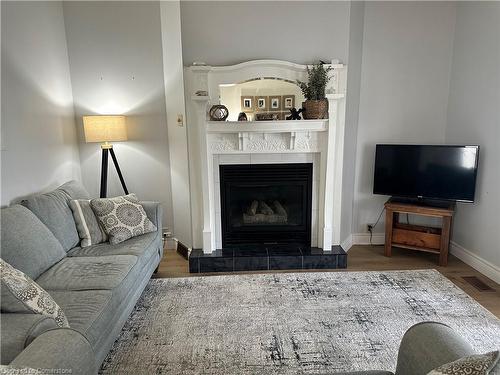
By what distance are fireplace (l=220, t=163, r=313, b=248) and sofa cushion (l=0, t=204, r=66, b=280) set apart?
163 centimetres

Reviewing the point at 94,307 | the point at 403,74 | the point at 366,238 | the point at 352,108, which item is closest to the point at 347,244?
the point at 366,238

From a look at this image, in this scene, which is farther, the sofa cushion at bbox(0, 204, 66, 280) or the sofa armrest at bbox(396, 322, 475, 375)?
the sofa cushion at bbox(0, 204, 66, 280)

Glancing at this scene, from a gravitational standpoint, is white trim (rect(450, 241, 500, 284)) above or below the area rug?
above

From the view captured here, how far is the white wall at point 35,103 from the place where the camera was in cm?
260

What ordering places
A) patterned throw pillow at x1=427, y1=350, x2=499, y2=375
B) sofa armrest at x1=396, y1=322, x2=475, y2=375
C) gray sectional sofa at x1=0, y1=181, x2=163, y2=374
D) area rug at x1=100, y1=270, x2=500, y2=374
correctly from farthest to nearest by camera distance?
area rug at x1=100, y1=270, x2=500, y2=374 → gray sectional sofa at x1=0, y1=181, x2=163, y2=374 → sofa armrest at x1=396, y1=322, x2=475, y2=375 → patterned throw pillow at x1=427, y1=350, x2=499, y2=375

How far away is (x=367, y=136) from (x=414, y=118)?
21.5 inches

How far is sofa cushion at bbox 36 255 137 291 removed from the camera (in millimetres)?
2039

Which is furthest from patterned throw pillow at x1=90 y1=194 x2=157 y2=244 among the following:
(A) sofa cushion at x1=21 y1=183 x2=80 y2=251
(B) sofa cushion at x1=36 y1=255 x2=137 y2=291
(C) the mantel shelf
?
(C) the mantel shelf

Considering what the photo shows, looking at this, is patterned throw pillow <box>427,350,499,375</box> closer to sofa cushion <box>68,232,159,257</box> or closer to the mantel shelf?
sofa cushion <box>68,232,159,257</box>

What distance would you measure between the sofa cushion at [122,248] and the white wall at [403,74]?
2.44 metres

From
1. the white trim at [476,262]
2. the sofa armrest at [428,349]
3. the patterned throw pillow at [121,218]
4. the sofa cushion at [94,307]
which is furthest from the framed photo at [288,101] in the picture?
the sofa armrest at [428,349]

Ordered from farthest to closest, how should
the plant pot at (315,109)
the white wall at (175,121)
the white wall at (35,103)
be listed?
the white wall at (175,121) → the plant pot at (315,109) → the white wall at (35,103)

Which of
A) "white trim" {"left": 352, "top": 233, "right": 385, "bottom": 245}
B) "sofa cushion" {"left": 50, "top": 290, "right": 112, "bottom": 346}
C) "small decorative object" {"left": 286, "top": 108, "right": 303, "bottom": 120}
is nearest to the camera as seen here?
"sofa cushion" {"left": 50, "top": 290, "right": 112, "bottom": 346}

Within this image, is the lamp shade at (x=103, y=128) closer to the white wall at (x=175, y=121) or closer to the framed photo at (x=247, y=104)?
the white wall at (x=175, y=121)
